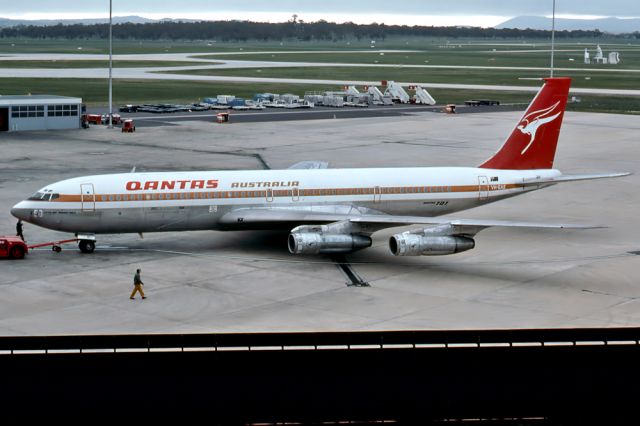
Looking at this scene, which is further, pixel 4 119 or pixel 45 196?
pixel 4 119

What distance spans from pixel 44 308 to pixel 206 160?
145 feet

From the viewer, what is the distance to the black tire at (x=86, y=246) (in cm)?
4700

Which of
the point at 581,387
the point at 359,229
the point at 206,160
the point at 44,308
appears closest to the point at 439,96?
the point at 206,160

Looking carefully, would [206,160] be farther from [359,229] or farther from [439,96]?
[439,96]

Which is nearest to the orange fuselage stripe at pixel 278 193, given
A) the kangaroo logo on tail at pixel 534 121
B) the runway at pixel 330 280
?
the runway at pixel 330 280

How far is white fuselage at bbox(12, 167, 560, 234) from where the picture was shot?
152ft

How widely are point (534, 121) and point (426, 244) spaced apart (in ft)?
44.0

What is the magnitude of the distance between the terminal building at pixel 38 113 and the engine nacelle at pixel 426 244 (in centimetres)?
6735

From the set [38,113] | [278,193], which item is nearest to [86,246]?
[278,193]

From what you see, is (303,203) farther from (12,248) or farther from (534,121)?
(534,121)

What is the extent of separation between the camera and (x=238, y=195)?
1884 inches

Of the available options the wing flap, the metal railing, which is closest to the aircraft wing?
the wing flap

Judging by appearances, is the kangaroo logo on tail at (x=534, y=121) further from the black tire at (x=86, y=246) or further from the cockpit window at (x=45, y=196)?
the cockpit window at (x=45, y=196)

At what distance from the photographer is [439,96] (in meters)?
153
